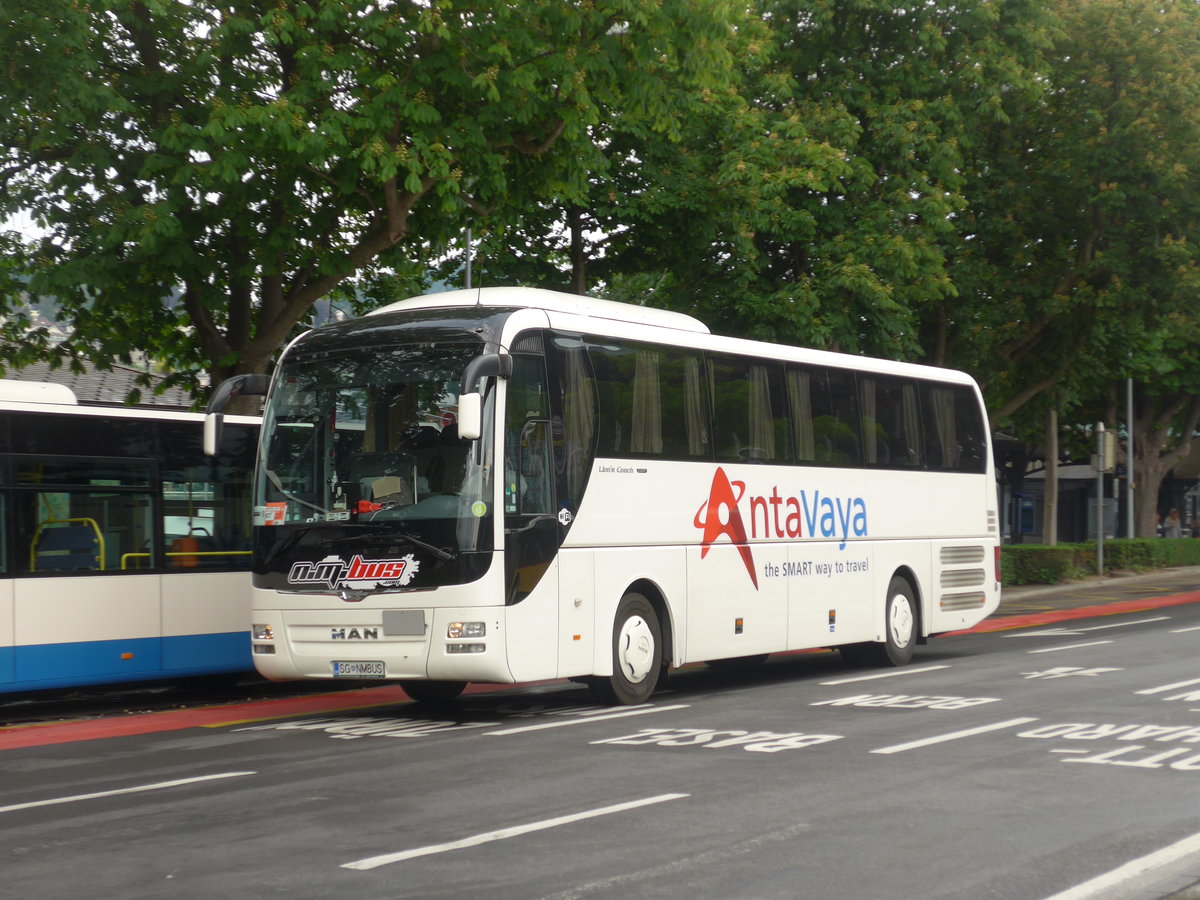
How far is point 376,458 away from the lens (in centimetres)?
1294

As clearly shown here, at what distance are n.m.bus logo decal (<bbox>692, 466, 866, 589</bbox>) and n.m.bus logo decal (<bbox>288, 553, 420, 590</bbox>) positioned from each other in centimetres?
343

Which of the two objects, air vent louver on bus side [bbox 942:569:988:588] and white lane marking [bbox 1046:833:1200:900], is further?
air vent louver on bus side [bbox 942:569:988:588]

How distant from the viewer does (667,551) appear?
14.6 meters

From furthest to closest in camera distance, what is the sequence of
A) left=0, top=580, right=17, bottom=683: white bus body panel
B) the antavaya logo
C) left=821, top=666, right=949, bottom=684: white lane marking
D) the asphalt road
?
left=821, top=666, right=949, bottom=684: white lane marking → the antavaya logo → left=0, top=580, right=17, bottom=683: white bus body panel → the asphalt road

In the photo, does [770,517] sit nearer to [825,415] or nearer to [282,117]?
[825,415]

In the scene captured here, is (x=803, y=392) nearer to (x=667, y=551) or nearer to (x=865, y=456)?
(x=865, y=456)

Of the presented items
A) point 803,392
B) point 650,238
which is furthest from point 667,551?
point 650,238

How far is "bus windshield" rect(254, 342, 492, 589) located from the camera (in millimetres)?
12555

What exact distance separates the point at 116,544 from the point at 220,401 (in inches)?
78.6

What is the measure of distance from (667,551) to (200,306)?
318 inches

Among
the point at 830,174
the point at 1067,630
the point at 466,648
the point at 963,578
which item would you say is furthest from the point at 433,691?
the point at 830,174

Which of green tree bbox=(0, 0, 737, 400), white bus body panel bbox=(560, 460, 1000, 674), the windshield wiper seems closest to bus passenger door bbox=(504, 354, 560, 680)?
white bus body panel bbox=(560, 460, 1000, 674)

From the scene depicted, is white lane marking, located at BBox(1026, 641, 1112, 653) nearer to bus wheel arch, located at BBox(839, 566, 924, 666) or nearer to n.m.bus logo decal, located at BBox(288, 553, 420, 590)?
bus wheel arch, located at BBox(839, 566, 924, 666)

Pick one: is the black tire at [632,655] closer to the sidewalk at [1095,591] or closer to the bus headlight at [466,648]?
the bus headlight at [466,648]
